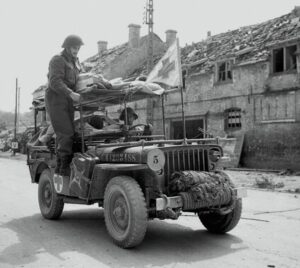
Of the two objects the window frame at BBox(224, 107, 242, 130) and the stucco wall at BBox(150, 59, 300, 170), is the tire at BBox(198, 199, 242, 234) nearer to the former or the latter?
the stucco wall at BBox(150, 59, 300, 170)

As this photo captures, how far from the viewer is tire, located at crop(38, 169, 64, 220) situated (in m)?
7.63

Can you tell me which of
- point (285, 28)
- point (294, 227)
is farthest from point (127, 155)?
point (285, 28)

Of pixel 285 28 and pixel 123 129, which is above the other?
pixel 285 28

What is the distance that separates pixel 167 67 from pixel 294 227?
3.41 meters

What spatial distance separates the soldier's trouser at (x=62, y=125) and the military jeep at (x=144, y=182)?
0.19 meters

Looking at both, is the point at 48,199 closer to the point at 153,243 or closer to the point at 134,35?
the point at 153,243

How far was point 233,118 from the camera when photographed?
2198 centimetres

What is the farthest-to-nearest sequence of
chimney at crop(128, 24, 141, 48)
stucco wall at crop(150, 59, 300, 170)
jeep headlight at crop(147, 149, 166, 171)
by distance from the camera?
chimney at crop(128, 24, 141, 48) < stucco wall at crop(150, 59, 300, 170) < jeep headlight at crop(147, 149, 166, 171)

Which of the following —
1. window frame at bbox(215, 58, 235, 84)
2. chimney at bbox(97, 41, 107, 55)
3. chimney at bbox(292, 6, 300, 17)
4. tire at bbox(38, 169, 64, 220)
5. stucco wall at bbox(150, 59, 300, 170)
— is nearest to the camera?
A: tire at bbox(38, 169, 64, 220)

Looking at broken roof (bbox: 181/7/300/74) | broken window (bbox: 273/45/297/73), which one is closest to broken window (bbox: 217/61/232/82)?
broken roof (bbox: 181/7/300/74)

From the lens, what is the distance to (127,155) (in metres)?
5.89

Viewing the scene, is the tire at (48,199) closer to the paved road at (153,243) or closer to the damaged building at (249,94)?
the paved road at (153,243)

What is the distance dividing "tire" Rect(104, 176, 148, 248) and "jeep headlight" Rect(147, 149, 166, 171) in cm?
36

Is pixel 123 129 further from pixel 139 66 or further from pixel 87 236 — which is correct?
pixel 139 66
